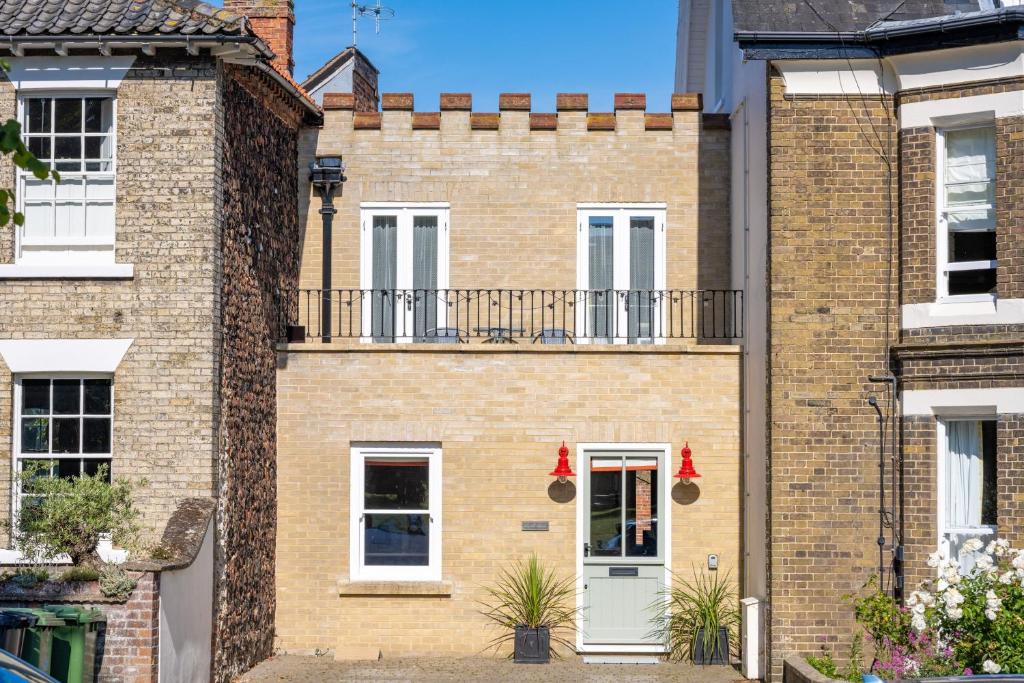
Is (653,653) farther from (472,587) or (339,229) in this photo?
(339,229)

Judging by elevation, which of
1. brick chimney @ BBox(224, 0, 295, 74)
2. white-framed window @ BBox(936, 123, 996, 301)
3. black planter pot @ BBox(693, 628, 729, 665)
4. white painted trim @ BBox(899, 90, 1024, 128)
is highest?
brick chimney @ BBox(224, 0, 295, 74)

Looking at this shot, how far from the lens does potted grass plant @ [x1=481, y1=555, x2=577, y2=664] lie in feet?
52.7

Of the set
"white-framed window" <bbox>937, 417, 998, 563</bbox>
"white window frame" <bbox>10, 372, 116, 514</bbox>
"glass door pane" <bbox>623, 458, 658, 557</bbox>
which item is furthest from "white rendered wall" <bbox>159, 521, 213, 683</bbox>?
"white-framed window" <bbox>937, 417, 998, 563</bbox>

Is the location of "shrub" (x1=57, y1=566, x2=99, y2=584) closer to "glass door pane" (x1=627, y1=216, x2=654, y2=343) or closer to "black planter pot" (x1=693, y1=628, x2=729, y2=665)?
"black planter pot" (x1=693, y1=628, x2=729, y2=665)

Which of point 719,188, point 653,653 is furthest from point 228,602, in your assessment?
point 719,188

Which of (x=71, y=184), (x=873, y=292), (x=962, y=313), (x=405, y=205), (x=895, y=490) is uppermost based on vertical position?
(x=405, y=205)

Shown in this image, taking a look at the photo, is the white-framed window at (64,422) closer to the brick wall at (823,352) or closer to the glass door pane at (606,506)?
the glass door pane at (606,506)

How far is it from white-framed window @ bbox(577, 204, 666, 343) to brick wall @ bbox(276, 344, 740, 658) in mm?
1379

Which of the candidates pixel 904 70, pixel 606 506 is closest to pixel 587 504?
pixel 606 506

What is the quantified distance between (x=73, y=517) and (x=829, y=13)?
365 inches

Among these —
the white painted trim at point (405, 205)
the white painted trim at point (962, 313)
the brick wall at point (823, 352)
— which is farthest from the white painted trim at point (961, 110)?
the white painted trim at point (405, 205)

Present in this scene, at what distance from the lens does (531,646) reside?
52.1ft

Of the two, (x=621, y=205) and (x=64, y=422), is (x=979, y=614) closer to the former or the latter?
(x=621, y=205)

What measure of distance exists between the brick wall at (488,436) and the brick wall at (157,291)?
7.85ft
